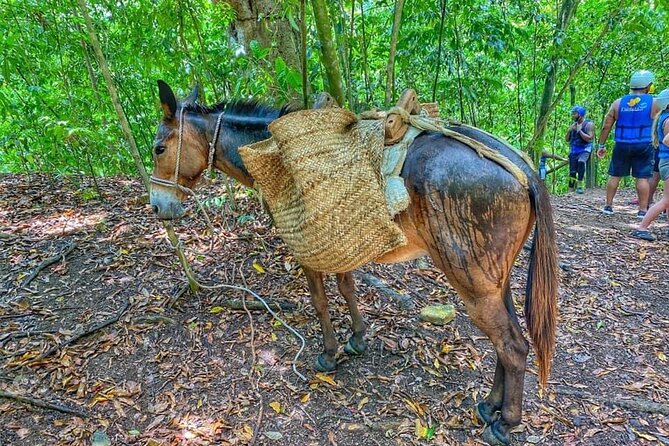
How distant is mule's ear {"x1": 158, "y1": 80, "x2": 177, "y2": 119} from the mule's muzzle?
505 millimetres

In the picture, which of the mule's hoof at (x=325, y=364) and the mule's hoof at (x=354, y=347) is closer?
the mule's hoof at (x=325, y=364)

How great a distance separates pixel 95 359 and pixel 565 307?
3755 millimetres

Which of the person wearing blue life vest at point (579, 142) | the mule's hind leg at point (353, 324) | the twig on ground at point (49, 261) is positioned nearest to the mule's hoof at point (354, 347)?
the mule's hind leg at point (353, 324)

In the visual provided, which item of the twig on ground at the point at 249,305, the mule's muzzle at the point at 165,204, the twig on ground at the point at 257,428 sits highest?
the mule's muzzle at the point at 165,204

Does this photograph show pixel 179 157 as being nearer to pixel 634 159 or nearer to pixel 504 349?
pixel 504 349

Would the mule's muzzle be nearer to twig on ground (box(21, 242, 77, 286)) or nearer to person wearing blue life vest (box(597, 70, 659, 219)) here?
twig on ground (box(21, 242, 77, 286))

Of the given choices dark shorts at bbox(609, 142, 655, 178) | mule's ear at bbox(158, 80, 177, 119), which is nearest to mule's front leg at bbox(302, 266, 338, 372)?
mule's ear at bbox(158, 80, 177, 119)

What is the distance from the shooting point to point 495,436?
219 centimetres

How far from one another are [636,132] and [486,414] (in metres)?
4.78

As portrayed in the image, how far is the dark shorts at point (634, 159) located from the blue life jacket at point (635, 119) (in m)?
0.08

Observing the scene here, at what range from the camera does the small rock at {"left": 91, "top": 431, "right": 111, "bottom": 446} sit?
215cm

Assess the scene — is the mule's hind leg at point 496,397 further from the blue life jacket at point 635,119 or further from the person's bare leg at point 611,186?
the person's bare leg at point 611,186

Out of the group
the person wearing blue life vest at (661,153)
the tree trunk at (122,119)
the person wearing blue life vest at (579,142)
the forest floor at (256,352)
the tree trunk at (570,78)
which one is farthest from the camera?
the person wearing blue life vest at (579,142)

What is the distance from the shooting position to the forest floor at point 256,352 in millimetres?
2271
